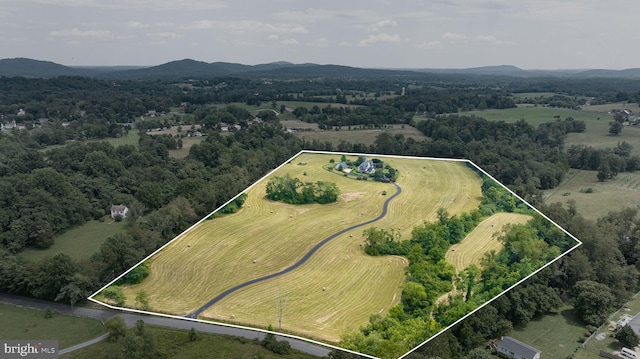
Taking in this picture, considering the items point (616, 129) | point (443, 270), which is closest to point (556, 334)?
point (443, 270)

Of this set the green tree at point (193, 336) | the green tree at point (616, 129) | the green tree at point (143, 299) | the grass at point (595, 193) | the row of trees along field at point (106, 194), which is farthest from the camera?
the green tree at point (616, 129)

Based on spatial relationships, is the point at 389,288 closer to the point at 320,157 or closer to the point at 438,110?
the point at 320,157

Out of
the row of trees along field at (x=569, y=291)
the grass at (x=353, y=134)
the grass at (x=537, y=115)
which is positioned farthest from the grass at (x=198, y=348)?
the grass at (x=537, y=115)

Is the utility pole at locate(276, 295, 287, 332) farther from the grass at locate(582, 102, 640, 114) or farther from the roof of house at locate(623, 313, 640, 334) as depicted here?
the grass at locate(582, 102, 640, 114)

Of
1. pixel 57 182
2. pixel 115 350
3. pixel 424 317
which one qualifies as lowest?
pixel 115 350

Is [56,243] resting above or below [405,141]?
below

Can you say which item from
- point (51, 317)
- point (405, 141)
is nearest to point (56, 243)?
point (51, 317)

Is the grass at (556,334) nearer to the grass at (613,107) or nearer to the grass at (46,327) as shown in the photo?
the grass at (46,327)

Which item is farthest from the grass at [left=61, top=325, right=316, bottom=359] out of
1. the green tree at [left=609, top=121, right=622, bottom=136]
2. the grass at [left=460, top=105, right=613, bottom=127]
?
the grass at [left=460, top=105, right=613, bottom=127]
